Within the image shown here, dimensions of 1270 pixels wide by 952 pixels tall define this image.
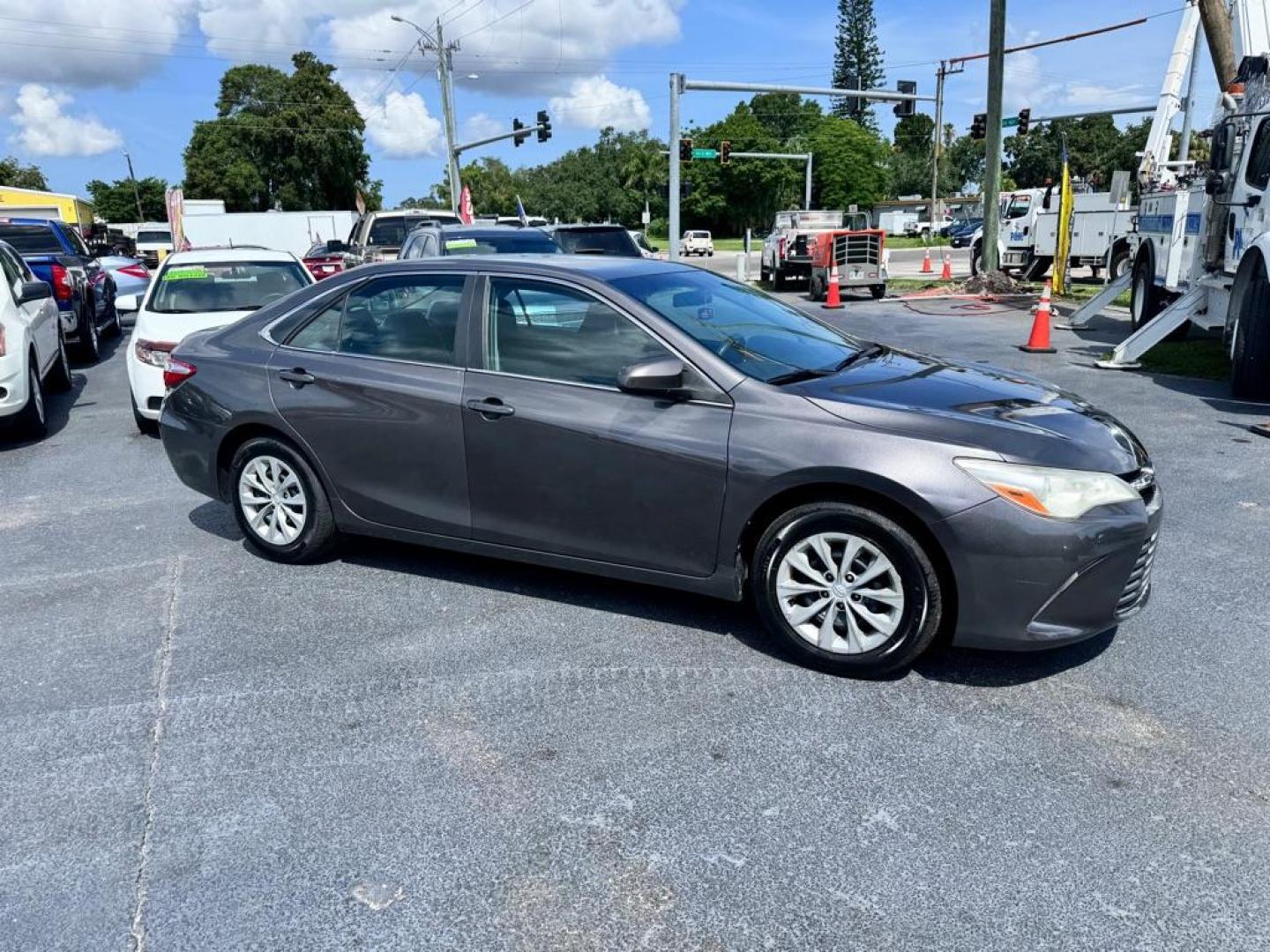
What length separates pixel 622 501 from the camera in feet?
13.7

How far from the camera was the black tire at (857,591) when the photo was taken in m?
3.67

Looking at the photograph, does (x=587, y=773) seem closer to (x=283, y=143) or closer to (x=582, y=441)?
(x=582, y=441)

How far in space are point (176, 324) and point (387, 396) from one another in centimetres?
462

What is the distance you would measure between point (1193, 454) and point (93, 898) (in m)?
7.41

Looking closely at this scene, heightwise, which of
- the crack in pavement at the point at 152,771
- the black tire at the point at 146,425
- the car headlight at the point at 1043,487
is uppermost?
the car headlight at the point at 1043,487

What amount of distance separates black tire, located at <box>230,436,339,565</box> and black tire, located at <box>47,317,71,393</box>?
6.88 m

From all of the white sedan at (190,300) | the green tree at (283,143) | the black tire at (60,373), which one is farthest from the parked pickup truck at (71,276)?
the green tree at (283,143)

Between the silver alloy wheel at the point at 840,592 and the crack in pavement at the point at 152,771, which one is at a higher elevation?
the silver alloy wheel at the point at 840,592

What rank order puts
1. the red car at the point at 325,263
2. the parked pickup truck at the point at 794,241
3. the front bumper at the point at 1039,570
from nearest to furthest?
1. the front bumper at the point at 1039,570
2. the red car at the point at 325,263
3. the parked pickup truck at the point at 794,241

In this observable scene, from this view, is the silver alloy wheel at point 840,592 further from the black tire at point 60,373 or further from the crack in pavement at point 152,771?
the black tire at point 60,373

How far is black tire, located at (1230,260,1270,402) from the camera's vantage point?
8797 mm

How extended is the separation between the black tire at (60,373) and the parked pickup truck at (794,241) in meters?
17.4

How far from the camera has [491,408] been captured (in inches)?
174

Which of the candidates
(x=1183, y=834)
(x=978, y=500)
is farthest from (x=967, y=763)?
(x=978, y=500)
